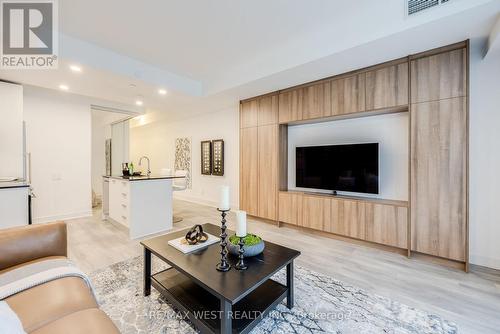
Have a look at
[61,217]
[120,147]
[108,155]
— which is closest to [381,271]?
A: [61,217]

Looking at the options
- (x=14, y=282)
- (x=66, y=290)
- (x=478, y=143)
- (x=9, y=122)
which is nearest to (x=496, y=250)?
(x=478, y=143)

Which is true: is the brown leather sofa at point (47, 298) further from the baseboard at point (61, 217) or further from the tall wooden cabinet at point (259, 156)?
the baseboard at point (61, 217)

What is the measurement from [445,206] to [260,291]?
232 cm

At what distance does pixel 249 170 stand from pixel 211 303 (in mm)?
3048

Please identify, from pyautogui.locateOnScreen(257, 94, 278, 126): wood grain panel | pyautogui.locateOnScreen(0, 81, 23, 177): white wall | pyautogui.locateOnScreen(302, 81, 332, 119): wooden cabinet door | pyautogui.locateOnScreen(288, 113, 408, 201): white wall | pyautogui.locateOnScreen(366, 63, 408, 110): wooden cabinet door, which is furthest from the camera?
pyautogui.locateOnScreen(257, 94, 278, 126): wood grain panel

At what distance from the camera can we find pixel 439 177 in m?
2.55

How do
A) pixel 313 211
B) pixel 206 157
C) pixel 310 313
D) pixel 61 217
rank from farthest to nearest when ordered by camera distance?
pixel 206 157, pixel 61 217, pixel 313 211, pixel 310 313

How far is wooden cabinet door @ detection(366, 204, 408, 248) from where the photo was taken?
2.78 meters

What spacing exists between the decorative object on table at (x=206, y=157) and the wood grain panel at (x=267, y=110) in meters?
1.96

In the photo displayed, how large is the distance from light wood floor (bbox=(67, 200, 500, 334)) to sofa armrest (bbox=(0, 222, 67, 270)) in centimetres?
85

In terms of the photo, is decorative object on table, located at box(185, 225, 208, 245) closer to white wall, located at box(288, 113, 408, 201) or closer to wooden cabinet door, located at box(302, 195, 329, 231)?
wooden cabinet door, located at box(302, 195, 329, 231)

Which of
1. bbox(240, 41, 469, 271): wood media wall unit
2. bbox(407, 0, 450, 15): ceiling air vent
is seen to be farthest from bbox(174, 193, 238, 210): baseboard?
bbox(407, 0, 450, 15): ceiling air vent

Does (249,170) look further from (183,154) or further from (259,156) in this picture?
(183,154)

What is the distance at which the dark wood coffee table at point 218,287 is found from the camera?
1338 millimetres
